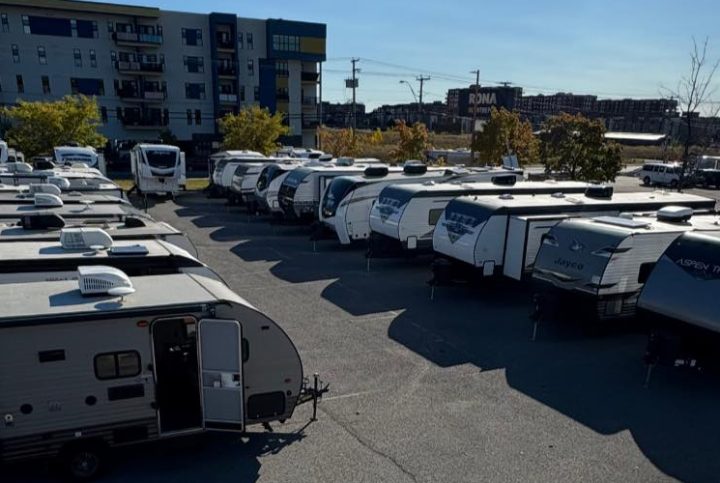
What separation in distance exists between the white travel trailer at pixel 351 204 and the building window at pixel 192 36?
4454 centimetres

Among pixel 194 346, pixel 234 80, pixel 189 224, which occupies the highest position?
pixel 234 80

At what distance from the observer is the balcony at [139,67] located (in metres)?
53.4

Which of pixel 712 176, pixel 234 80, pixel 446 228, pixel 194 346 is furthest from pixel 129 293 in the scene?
pixel 234 80

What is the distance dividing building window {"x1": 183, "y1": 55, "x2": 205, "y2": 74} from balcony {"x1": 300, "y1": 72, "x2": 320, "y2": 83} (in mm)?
11063

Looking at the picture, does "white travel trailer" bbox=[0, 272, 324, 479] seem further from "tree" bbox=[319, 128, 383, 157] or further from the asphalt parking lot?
"tree" bbox=[319, 128, 383, 157]

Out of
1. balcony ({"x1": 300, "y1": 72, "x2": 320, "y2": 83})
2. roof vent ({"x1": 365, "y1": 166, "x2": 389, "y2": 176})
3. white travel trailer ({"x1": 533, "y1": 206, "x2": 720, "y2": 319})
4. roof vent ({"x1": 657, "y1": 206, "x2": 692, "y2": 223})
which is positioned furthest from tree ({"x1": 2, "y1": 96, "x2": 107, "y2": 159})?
roof vent ({"x1": 657, "y1": 206, "x2": 692, "y2": 223})

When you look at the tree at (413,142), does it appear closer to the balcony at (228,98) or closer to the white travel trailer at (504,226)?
the white travel trailer at (504,226)

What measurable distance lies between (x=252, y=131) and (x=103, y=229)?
33.5 m

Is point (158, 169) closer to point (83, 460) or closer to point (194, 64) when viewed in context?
point (83, 460)

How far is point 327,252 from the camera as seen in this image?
18828 mm

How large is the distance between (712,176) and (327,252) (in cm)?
3853

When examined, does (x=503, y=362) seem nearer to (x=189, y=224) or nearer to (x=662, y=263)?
(x=662, y=263)

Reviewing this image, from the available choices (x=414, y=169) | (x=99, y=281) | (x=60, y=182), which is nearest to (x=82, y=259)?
(x=99, y=281)

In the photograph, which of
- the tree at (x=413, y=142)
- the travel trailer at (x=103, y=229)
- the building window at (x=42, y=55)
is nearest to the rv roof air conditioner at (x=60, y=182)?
the travel trailer at (x=103, y=229)
